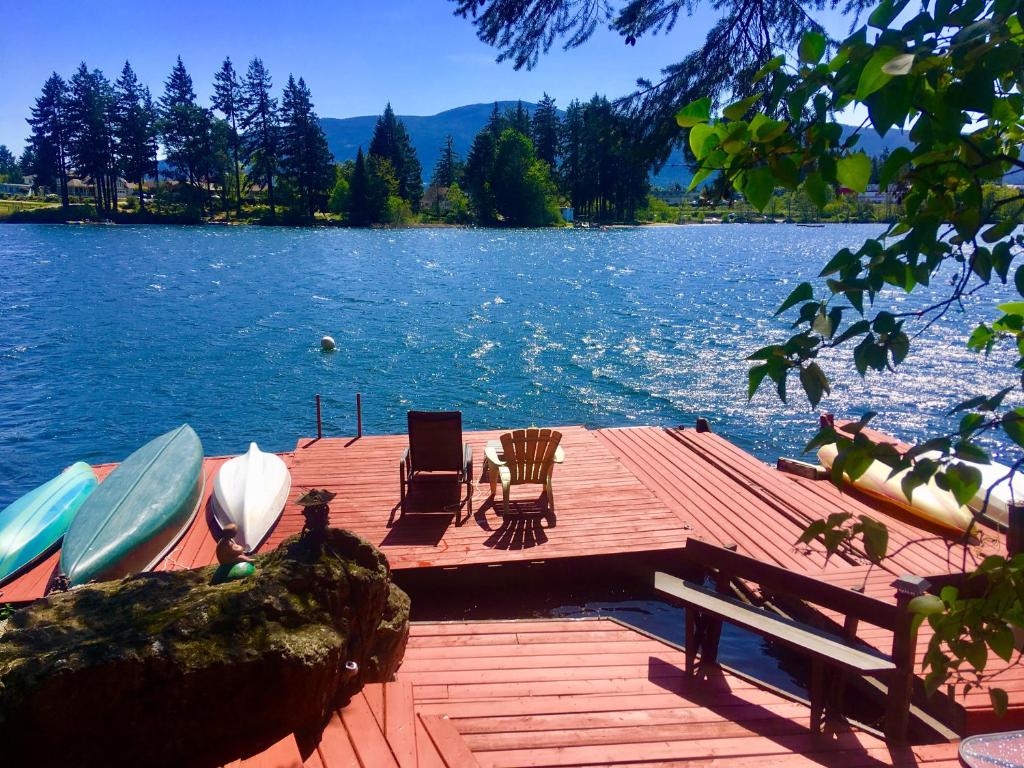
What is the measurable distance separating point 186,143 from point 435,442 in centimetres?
9334

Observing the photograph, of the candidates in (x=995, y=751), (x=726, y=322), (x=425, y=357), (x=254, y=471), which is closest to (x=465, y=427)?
(x=425, y=357)

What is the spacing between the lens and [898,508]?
860cm

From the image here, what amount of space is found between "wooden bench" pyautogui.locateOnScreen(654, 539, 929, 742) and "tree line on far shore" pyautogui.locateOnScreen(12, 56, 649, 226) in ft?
257

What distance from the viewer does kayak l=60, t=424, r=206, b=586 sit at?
7.05 meters

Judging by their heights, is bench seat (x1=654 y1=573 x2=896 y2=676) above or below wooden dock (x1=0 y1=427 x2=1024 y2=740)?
above

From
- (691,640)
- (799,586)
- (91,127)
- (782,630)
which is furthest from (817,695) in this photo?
(91,127)

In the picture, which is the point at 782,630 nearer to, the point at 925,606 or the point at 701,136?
the point at 925,606

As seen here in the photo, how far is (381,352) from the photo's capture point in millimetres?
26844

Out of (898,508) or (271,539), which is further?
(898,508)

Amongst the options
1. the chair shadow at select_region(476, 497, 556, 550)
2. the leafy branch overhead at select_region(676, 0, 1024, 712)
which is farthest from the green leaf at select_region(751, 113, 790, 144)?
the chair shadow at select_region(476, 497, 556, 550)

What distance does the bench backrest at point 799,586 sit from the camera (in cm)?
402

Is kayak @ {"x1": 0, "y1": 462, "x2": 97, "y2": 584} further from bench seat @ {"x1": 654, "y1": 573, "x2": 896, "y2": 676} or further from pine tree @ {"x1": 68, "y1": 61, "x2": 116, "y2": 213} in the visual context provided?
pine tree @ {"x1": 68, "y1": 61, "x2": 116, "y2": 213}

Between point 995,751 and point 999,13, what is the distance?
6.83ft

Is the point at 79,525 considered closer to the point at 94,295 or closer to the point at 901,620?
the point at 901,620
